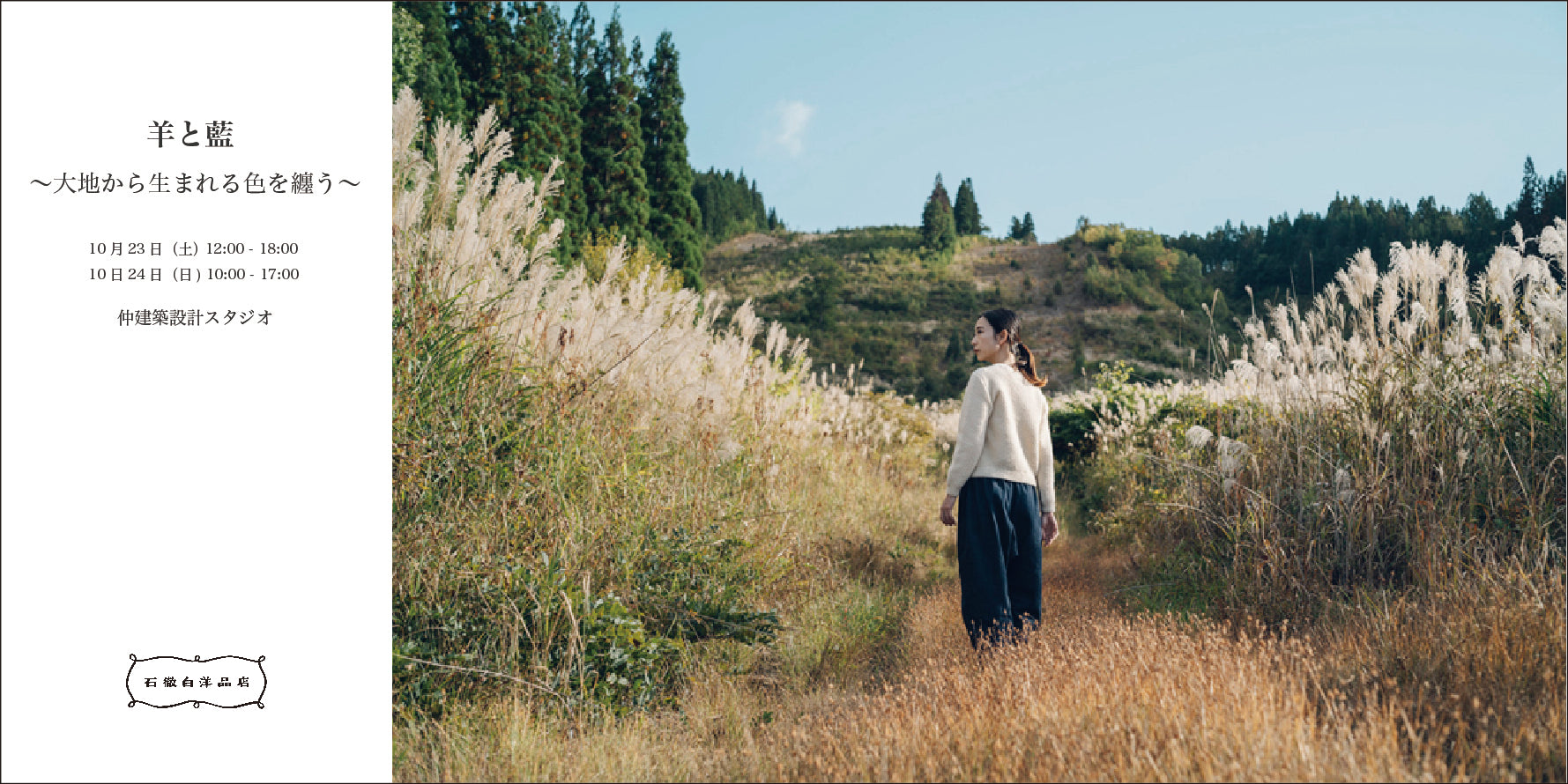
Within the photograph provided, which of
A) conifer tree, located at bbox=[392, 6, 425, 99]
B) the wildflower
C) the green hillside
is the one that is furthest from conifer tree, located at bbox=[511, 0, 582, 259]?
the wildflower

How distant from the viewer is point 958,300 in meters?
37.6

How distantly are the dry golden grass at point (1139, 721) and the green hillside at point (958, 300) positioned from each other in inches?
909

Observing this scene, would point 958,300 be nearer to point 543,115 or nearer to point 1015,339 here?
point 543,115

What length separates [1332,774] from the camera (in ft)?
5.20

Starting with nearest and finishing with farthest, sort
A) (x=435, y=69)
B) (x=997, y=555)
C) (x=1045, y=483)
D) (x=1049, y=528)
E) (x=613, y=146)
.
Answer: (x=997, y=555), (x=1045, y=483), (x=1049, y=528), (x=435, y=69), (x=613, y=146)

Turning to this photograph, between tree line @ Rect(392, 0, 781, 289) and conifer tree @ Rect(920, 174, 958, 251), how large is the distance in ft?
89.8

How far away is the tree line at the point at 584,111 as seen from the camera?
61.3 ft

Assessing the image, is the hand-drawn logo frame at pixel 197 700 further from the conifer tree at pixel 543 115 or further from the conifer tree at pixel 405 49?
the conifer tree at pixel 543 115

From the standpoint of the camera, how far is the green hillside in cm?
2969

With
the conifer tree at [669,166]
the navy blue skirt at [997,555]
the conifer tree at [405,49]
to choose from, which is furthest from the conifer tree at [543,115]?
the navy blue skirt at [997,555]

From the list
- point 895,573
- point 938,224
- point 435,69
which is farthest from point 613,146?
point 938,224

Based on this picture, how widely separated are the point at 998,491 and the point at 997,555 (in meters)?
0.25

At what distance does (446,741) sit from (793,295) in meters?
35.8

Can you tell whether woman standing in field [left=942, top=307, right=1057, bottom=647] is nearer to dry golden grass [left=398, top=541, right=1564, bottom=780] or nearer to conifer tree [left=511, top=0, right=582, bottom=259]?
dry golden grass [left=398, top=541, right=1564, bottom=780]
